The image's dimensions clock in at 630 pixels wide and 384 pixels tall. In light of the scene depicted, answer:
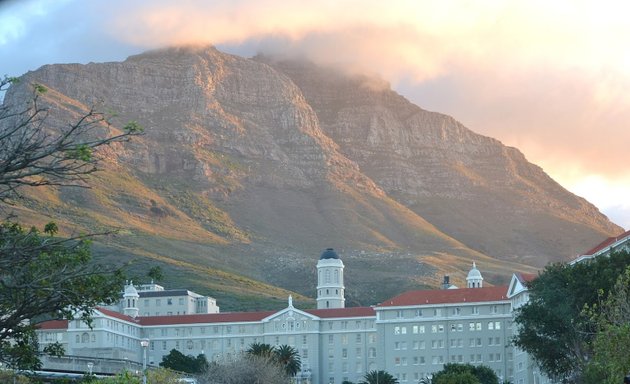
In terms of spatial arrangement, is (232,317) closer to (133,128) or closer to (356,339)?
(356,339)

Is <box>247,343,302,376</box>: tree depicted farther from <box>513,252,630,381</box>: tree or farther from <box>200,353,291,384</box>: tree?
<box>513,252,630,381</box>: tree

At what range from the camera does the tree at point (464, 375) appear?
118 metres

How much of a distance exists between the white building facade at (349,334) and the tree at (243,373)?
152 feet

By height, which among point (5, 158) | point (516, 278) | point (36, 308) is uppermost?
point (516, 278)

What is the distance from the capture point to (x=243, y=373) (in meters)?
127

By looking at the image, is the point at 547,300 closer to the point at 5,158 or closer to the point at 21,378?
the point at 21,378

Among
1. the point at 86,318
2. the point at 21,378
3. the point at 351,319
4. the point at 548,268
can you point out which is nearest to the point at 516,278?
the point at 351,319

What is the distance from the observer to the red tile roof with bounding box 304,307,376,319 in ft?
640

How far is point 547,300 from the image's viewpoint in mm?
108062

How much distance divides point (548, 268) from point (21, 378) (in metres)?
44.9

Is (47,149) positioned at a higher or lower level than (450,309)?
lower

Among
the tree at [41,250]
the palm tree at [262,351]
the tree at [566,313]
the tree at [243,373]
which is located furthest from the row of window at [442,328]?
the tree at [41,250]

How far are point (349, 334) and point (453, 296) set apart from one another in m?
14.3

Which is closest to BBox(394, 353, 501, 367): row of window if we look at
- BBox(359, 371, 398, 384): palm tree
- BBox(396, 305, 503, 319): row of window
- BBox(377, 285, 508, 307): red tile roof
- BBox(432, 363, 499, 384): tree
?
BBox(396, 305, 503, 319): row of window
